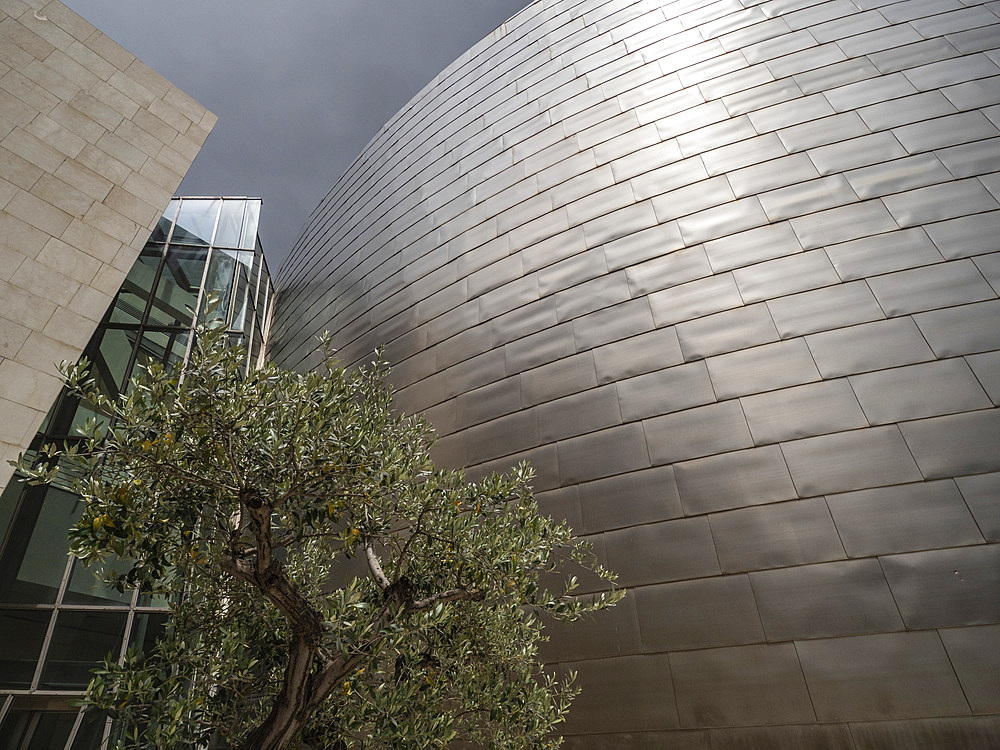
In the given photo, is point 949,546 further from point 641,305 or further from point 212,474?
point 212,474

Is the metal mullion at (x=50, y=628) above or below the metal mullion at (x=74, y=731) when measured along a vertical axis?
above

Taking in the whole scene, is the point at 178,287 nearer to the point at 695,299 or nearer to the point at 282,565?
the point at 282,565

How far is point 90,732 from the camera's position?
28.0 feet

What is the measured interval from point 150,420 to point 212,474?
0.64 meters

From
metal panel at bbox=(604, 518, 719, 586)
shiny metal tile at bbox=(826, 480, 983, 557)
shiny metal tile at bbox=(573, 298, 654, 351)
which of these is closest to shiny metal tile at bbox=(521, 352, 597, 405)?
shiny metal tile at bbox=(573, 298, 654, 351)

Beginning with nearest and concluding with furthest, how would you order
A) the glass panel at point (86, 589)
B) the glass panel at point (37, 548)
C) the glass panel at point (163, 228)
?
the glass panel at point (37, 548) < the glass panel at point (86, 589) < the glass panel at point (163, 228)

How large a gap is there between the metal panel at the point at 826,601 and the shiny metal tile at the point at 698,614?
19cm

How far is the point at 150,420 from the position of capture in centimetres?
428

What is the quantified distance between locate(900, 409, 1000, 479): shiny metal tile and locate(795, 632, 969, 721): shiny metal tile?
197 centimetres

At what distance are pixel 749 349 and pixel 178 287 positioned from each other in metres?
12.7

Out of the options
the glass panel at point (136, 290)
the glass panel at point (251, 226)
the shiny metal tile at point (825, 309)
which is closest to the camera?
the shiny metal tile at point (825, 309)

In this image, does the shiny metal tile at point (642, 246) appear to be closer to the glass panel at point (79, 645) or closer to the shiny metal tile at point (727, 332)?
the shiny metal tile at point (727, 332)

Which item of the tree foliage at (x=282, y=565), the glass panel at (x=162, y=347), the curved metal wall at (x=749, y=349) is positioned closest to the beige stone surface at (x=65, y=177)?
the glass panel at (x=162, y=347)

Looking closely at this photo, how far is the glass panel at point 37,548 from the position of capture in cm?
881
